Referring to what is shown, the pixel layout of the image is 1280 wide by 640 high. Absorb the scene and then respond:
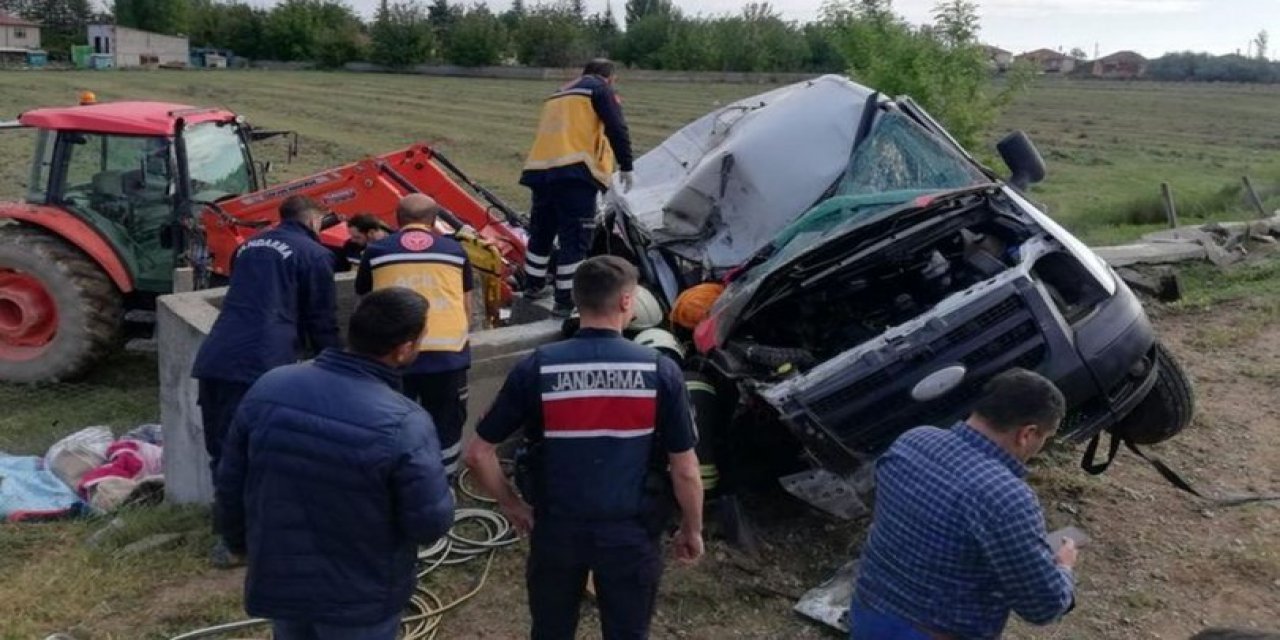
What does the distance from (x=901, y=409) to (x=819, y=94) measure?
2.66m

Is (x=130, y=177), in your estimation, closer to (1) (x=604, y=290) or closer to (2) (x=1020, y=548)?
(1) (x=604, y=290)

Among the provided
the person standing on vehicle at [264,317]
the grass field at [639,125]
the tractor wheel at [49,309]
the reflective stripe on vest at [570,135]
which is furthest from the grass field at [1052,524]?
the grass field at [639,125]

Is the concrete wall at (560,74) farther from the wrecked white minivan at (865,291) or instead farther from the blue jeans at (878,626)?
the blue jeans at (878,626)

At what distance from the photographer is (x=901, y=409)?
5.01 m

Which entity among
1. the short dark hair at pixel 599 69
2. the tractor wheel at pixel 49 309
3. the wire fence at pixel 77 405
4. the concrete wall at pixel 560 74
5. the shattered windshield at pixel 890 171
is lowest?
the wire fence at pixel 77 405

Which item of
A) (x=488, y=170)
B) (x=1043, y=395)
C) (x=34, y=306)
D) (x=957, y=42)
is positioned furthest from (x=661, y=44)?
(x=1043, y=395)

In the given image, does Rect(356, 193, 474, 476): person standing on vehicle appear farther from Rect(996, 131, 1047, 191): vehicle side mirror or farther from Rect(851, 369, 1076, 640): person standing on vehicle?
Rect(996, 131, 1047, 191): vehicle side mirror

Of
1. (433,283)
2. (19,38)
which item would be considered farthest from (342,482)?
(19,38)

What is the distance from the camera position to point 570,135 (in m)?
7.02

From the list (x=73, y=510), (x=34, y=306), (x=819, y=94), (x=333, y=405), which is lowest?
(x=73, y=510)

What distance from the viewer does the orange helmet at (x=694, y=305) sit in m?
6.16

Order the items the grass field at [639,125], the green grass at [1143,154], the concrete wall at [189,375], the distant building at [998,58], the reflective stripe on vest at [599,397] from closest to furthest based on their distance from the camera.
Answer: the reflective stripe on vest at [599,397]
the concrete wall at [189,375]
the distant building at [998,58]
the green grass at [1143,154]
the grass field at [639,125]

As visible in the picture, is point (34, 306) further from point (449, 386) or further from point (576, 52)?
point (576, 52)

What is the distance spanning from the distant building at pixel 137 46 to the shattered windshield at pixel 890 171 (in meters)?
62.6
